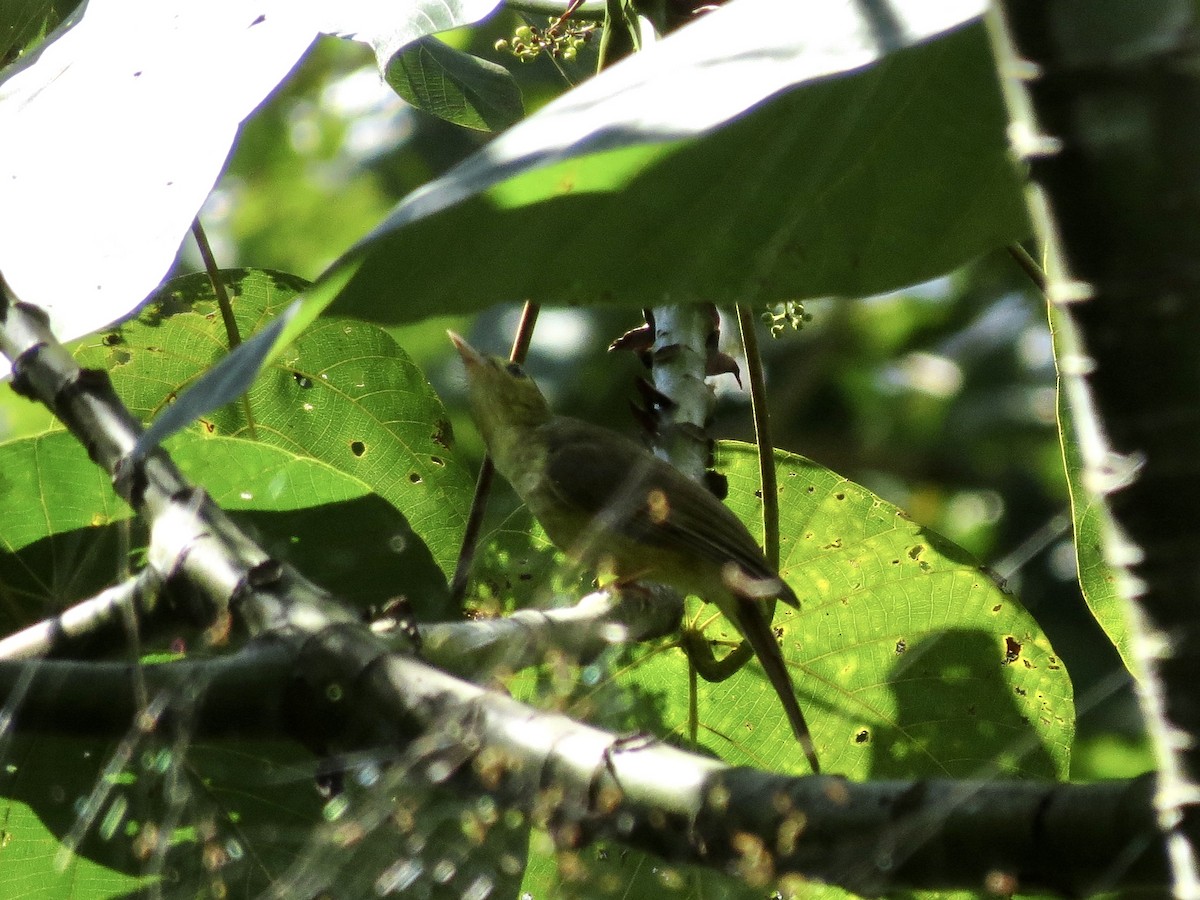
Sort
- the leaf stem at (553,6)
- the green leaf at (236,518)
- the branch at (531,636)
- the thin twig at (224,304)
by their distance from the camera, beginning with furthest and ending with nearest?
the leaf stem at (553,6), the thin twig at (224,304), the green leaf at (236,518), the branch at (531,636)

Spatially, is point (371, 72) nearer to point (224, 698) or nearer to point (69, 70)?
point (69, 70)

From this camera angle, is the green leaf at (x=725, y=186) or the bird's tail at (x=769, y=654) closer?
the green leaf at (x=725, y=186)

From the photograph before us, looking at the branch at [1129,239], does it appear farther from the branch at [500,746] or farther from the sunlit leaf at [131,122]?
the sunlit leaf at [131,122]

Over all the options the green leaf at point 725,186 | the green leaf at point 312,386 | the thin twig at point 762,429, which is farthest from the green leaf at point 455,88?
the green leaf at point 725,186

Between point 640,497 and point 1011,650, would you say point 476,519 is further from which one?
point 1011,650

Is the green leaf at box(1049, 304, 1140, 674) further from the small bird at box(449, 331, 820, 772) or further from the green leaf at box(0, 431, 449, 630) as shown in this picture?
the green leaf at box(0, 431, 449, 630)

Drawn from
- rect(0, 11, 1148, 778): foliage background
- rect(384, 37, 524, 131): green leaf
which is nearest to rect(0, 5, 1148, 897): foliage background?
rect(0, 11, 1148, 778): foliage background

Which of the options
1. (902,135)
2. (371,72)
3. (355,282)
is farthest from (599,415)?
(355,282)

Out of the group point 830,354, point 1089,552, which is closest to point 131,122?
point 1089,552
